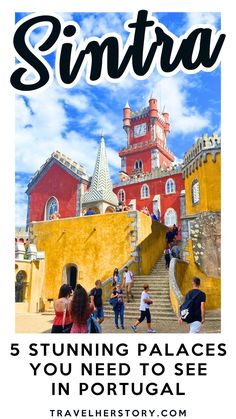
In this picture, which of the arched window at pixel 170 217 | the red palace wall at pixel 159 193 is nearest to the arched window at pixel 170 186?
the red palace wall at pixel 159 193

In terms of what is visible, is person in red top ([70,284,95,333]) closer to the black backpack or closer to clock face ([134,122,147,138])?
the black backpack

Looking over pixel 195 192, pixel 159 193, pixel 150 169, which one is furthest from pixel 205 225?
pixel 150 169

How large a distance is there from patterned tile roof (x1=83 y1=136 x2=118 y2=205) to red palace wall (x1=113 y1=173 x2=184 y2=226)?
356 centimetres

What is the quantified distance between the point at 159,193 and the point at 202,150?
14.0 metres

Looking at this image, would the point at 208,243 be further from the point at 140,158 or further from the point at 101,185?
the point at 140,158

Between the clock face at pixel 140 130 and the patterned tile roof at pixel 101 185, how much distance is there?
30.1 feet

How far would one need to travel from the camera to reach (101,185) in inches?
968

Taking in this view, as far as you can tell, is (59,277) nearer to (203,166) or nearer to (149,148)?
(203,166)

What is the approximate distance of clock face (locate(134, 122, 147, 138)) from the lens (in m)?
35.2

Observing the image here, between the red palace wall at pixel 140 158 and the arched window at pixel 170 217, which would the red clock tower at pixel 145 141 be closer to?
the red palace wall at pixel 140 158

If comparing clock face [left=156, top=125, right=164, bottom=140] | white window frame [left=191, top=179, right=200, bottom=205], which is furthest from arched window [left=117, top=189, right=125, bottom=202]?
white window frame [left=191, top=179, right=200, bottom=205]

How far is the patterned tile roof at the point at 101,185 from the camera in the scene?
2367cm

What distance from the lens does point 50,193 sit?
26578mm
